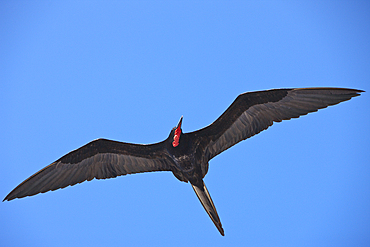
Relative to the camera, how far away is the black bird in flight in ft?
21.6

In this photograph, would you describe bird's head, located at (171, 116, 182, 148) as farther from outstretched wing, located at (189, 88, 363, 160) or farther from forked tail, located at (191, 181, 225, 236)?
forked tail, located at (191, 181, 225, 236)

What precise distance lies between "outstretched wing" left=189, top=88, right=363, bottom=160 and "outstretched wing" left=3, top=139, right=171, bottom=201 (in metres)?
1.36

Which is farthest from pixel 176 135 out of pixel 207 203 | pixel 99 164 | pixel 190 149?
pixel 99 164

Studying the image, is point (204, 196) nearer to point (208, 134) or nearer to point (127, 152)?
point (208, 134)

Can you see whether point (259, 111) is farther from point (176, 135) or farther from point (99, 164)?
point (99, 164)

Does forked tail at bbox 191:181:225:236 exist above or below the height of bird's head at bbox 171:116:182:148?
below

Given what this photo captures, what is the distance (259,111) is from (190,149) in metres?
1.90

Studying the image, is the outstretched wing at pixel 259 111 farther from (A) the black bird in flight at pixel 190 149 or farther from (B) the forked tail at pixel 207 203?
(B) the forked tail at pixel 207 203

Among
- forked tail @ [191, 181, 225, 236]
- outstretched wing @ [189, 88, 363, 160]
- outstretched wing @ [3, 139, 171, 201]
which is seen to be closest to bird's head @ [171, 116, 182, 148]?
outstretched wing @ [189, 88, 363, 160]

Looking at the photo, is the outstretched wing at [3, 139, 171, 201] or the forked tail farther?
the outstretched wing at [3, 139, 171, 201]

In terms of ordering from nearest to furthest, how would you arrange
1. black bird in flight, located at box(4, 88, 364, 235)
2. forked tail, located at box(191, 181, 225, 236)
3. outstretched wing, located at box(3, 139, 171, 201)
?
forked tail, located at box(191, 181, 225, 236) → black bird in flight, located at box(4, 88, 364, 235) → outstretched wing, located at box(3, 139, 171, 201)

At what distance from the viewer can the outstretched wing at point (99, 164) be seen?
700 centimetres

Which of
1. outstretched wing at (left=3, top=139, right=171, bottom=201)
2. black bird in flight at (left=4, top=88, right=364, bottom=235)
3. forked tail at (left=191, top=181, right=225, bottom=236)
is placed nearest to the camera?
forked tail at (left=191, top=181, right=225, bottom=236)

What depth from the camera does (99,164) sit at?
7312 mm
